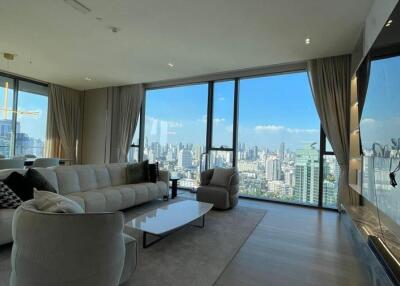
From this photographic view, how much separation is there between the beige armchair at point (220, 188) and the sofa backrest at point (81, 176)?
1.52 m

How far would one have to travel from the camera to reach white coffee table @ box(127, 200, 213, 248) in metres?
2.50

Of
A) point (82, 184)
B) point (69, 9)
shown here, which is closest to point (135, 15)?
point (69, 9)

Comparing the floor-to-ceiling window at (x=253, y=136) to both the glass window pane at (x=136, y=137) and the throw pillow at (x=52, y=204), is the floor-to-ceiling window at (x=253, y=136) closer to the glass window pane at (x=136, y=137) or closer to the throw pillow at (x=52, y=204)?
the glass window pane at (x=136, y=137)

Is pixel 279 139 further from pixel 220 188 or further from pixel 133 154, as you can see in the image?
pixel 133 154

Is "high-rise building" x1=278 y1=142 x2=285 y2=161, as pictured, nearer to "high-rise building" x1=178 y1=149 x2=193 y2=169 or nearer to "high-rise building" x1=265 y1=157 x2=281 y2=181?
"high-rise building" x1=265 y1=157 x2=281 y2=181

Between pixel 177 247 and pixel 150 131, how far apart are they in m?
4.54

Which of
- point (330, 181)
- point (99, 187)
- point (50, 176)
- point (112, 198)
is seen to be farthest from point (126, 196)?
point (330, 181)

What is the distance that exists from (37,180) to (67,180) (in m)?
0.61

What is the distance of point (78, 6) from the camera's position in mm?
2934

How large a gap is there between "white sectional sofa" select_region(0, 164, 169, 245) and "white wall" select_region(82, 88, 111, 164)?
118 inches

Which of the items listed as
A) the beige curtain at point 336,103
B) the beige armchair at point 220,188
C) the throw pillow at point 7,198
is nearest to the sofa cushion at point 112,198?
the throw pillow at point 7,198

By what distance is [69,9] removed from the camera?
9.94 feet

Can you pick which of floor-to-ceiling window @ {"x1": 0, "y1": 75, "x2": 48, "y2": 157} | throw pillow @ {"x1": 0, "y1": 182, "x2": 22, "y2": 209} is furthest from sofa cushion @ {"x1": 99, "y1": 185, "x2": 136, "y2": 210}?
floor-to-ceiling window @ {"x1": 0, "y1": 75, "x2": 48, "y2": 157}

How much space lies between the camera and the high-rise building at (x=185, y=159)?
609 cm
